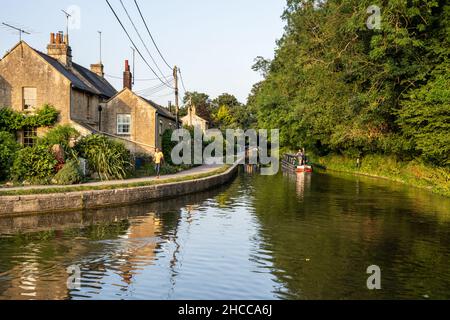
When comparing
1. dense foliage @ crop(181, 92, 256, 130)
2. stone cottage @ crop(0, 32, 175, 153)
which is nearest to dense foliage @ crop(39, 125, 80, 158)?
stone cottage @ crop(0, 32, 175, 153)

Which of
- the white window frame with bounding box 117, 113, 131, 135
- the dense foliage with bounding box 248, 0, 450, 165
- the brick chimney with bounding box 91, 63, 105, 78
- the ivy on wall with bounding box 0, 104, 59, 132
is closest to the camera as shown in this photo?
the dense foliage with bounding box 248, 0, 450, 165

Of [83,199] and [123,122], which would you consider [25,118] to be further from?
[83,199]

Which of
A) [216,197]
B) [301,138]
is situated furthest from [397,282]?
[301,138]

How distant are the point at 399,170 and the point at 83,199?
25310mm

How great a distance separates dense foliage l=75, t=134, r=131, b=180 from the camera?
25.1m

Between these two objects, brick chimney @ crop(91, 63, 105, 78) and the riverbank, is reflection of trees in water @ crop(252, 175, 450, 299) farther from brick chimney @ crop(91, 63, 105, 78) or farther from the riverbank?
brick chimney @ crop(91, 63, 105, 78)

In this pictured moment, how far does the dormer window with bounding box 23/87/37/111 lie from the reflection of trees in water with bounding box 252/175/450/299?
615 inches

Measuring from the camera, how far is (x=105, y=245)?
1302 centimetres

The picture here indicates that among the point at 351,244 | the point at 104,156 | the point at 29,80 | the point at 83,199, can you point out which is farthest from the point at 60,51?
the point at 351,244

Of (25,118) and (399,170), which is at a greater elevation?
(25,118)

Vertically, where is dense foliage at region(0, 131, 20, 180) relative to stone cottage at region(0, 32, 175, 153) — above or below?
below

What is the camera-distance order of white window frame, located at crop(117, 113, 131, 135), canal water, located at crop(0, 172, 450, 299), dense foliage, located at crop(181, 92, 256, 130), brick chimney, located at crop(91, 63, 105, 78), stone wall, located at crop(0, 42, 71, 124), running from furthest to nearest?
dense foliage, located at crop(181, 92, 256, 130) → brick chimney, located at crop(91, 63, 105, 78) → white window frame, located at crop(117, 113, 131, 135) → stone wall, located at crop(0, 42, 71, 124) → canal water, located at crop(0, 172, 450, 299)

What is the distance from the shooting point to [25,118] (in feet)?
96.1
